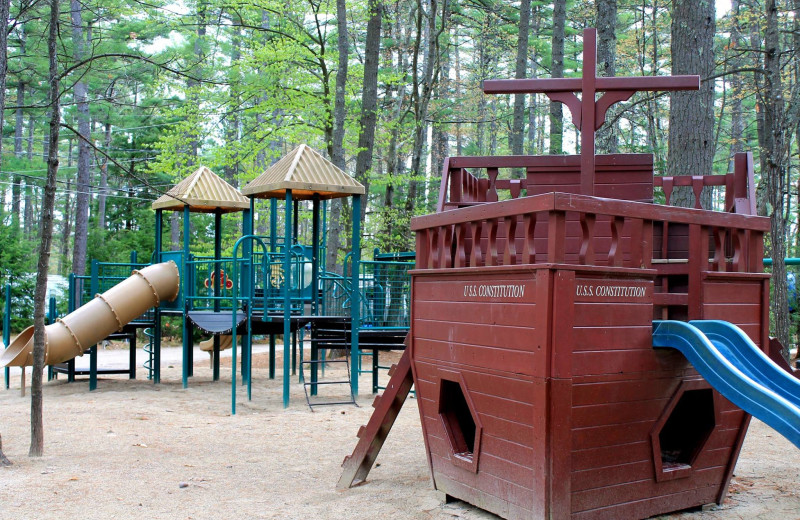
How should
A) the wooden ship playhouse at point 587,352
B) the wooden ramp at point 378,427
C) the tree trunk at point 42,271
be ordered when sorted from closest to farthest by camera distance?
the wooden ship playhouse at point 587,352 → the wooden ramp at point 378,427 → the tree trunk at point 42,271

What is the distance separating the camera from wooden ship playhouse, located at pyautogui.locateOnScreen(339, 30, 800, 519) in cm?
450

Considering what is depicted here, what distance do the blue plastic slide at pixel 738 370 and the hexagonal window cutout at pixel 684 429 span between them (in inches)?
15.3

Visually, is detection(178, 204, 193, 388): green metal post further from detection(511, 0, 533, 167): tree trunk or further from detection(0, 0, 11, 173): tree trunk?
detection(511, 0, 533, 167): tree trunk

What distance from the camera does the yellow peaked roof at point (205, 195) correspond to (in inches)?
535

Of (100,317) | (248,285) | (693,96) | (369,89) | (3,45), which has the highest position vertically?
(369,89)

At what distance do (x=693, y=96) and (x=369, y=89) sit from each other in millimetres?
8745

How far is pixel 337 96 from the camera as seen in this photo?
1675 centimetres

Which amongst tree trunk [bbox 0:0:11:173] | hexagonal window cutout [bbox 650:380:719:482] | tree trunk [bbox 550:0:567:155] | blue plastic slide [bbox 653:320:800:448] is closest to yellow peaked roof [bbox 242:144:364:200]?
tree trunk [bbox 0:0:11:173]

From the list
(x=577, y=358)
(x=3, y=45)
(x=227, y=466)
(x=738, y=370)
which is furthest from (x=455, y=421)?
(x=3, y=45)

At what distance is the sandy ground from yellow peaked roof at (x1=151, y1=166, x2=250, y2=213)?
3742 millimetres

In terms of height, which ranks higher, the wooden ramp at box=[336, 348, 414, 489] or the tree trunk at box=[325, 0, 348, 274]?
the tree trunk at box=[325, 0, 348, 274]

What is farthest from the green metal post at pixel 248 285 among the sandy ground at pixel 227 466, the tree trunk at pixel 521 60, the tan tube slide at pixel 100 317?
the tree trunk at pixel 521 60

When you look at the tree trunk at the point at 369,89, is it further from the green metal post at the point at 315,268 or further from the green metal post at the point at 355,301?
the green metal post at the point at 355,301

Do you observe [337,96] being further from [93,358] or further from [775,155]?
[775,155]
